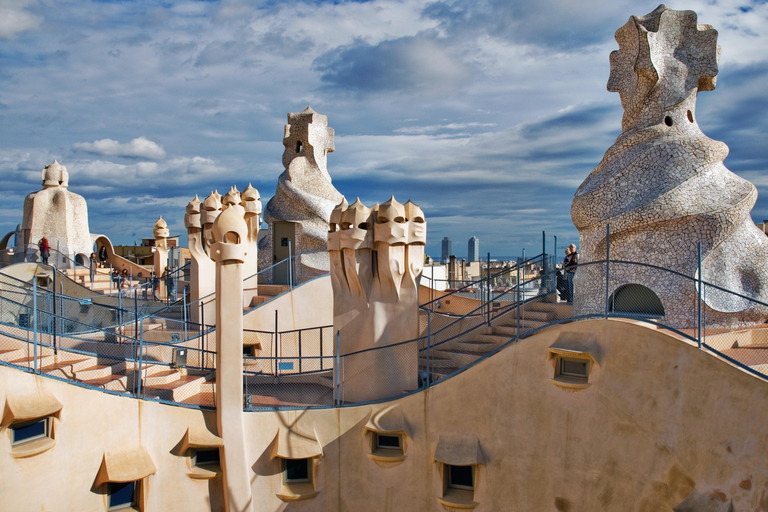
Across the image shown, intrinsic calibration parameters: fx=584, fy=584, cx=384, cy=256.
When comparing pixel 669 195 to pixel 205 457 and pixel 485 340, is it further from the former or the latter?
pixel 205 457

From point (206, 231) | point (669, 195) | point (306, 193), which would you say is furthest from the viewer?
point (306, 193)

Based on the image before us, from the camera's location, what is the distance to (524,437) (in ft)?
28.1

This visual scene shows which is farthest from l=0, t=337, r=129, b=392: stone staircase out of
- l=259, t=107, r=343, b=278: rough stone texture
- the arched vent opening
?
the arched vent opening

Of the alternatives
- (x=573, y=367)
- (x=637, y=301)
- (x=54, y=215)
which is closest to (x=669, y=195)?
(x=637, y=301)

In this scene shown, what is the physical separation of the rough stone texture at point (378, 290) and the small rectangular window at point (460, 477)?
5.09 feet

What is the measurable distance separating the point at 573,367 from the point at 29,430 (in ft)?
24.8

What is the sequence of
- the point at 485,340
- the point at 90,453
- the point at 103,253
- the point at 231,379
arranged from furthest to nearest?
1. the point at 103,253
2. the point at 485,340
3. the point at 231,379
4. the point at 90,453

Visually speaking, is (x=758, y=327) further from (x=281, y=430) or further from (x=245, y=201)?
(x=245, y=201)

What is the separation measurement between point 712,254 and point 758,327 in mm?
1429

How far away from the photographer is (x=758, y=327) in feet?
31.1

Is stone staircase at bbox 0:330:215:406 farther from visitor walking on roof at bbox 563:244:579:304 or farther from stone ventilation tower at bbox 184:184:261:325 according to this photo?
visitor walking on roof at bbox 563:244:579:304

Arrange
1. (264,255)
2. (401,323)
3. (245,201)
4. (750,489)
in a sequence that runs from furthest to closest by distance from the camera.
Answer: (264,255) → (245,201) → (401,323) → (750,489)

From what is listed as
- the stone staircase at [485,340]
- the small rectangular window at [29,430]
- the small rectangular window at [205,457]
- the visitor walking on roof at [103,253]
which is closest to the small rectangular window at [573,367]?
the stone staircase at [485,340]

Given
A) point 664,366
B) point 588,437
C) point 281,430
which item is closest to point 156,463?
point 281,430
